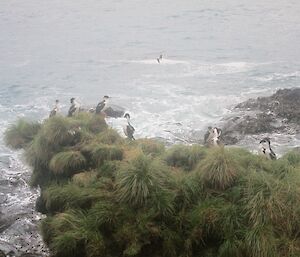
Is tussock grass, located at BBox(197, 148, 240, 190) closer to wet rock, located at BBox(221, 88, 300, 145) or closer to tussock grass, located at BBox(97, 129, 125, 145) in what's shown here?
tussock grass, located at BBox(97, 129, 125, 145)

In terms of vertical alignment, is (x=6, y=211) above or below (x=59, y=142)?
below

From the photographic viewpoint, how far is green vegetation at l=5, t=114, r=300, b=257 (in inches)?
406

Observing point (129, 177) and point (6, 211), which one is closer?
point (129, 177)

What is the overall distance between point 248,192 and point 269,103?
1186cm

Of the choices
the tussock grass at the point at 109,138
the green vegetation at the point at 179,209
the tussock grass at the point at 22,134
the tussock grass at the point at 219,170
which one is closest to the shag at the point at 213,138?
the green vegetation at the point at 179,209

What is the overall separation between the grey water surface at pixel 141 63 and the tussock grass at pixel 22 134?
88 cm

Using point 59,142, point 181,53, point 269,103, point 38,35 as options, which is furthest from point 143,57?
point 59,142

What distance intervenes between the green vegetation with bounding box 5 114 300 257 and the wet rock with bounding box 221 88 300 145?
21.4ft

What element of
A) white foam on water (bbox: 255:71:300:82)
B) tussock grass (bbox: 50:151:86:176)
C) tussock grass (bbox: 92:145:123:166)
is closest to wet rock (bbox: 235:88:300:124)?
white foam on water (bbox: 255:71:300:82)

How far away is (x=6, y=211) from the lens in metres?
14.1

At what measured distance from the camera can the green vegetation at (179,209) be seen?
33.8 feet

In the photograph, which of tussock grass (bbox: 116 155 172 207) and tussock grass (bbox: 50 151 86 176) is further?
tussock grass (bbox: 50 151 86 176)

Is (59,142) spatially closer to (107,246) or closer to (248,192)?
(107,246)

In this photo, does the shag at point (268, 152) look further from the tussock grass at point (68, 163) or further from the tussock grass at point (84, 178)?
the tussock grass at point (68, 163)
